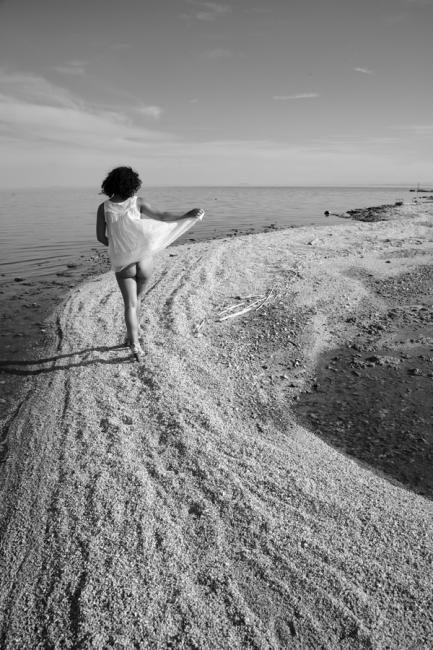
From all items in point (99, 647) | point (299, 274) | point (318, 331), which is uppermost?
point (299, 274)

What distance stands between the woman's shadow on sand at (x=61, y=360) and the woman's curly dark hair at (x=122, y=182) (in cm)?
229

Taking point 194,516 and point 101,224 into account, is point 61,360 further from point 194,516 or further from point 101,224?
point 194,516

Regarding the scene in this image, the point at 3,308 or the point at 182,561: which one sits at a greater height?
the point at 3,308

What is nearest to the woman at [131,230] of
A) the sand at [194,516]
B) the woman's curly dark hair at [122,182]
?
the woman's curly dark hair at [122,182]

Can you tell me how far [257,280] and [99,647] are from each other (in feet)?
25.9

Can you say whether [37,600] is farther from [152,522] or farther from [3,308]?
[3,308]

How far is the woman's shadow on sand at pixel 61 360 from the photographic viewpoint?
18.9 feet

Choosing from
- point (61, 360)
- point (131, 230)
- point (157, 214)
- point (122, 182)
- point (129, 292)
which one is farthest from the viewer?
point (61, 360)

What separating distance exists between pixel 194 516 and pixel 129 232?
11.8 ft

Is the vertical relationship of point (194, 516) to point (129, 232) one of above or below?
below

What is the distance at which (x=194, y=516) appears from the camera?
3.17 metres

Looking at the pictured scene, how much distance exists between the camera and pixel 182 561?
9.18 feet

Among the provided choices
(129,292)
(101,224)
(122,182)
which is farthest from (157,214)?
(129,292)

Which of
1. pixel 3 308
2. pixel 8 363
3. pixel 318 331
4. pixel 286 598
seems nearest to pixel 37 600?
pixel 286 598
